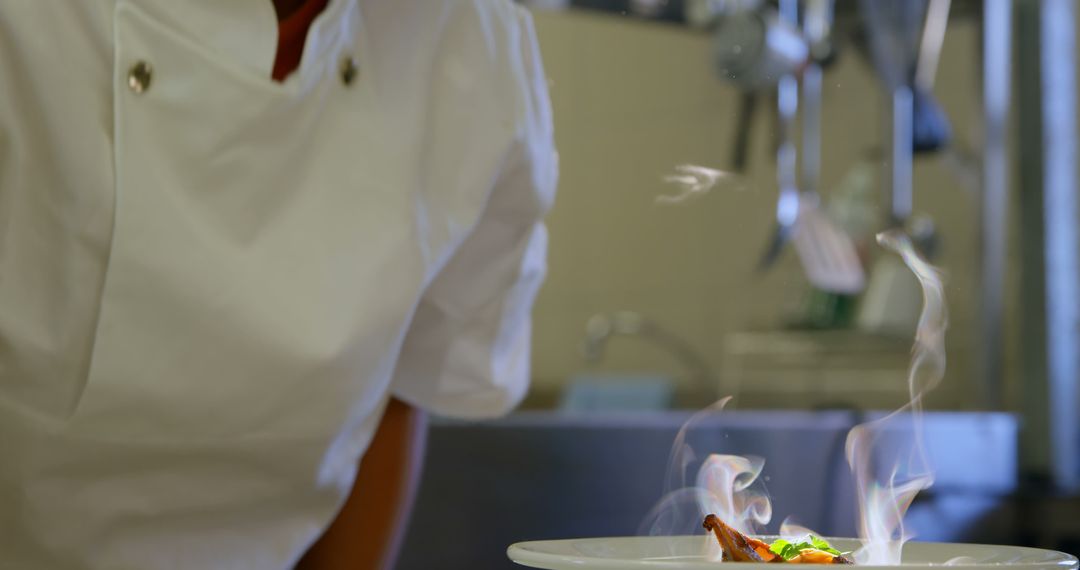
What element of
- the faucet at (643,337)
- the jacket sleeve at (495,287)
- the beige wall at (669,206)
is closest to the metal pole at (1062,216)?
the beige wall at (669,206)

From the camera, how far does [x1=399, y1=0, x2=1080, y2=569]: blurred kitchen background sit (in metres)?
1.25

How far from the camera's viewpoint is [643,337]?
2553 mm

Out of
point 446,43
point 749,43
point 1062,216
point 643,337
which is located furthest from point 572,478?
point 643,337

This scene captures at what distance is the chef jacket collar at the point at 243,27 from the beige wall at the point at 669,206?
1.49 m

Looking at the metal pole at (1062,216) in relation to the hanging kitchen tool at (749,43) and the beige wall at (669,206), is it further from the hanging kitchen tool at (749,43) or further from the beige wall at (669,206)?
the hanging kitchen tool at (749,43)

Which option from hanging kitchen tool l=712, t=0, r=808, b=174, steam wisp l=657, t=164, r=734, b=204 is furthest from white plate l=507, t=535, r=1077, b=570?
hanging kitchen tool l=712, t=0, r=808, b=174

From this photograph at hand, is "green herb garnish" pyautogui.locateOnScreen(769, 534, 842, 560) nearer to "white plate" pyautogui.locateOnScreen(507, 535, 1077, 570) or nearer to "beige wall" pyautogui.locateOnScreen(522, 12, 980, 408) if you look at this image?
"white plate" pyautogui.locateOnScreen(507, 535, 1077, 570)

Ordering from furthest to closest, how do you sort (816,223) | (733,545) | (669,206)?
(669,206)
(816,223)
(733,545)

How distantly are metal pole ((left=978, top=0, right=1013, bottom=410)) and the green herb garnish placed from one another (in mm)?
1558

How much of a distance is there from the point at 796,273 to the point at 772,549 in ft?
5.91

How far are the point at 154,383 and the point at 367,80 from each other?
7.2 inches

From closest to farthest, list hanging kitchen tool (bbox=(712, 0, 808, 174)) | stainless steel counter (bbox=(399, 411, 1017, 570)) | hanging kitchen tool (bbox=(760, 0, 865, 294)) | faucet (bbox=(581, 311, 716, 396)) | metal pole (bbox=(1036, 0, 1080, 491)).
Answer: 1. stainless steel counter (bbox=(399, 411, 1017, 570))
2. hanging kitchen tool (bbox=(712, 0, 808, 174))
3. hanging kitchen tool (bbox=(760, 0, 865, 294))
4. metal pole (bbox=(1036, 0, 1080, 491))
5. faucet (bbox=(581, 311, 716, 396))

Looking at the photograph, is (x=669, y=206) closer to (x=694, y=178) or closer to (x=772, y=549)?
(x=694, y=178)

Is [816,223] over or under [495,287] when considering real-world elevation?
under
